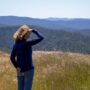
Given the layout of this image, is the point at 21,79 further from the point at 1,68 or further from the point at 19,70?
the point at 1,68

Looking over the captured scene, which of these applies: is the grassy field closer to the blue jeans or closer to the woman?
the blue jeans

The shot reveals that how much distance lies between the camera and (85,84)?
10.2 meters

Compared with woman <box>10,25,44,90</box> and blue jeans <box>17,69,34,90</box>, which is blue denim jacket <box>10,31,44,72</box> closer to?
woman <box>10,25,44,90</box>

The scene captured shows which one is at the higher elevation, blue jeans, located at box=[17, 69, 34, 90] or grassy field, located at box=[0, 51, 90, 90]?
blue jeans, located at box=[17, 69, 34, 90]

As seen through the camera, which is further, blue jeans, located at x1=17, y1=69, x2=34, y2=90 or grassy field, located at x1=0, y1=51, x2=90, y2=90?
grassy field, located at x1=0, y1=51, x2=90, y2=90

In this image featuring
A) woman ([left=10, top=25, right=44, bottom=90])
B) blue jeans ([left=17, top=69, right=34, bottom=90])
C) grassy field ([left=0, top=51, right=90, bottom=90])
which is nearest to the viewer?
woman ([left=10, top=25, right=44, bottom=90])

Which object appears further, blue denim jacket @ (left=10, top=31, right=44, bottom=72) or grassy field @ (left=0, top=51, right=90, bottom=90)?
grassy field @ (left=0, top=51, right=90, bottom=90)

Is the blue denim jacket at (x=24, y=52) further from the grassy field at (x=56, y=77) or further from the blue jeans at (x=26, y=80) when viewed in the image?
the grassy field at (x=56, y=77)

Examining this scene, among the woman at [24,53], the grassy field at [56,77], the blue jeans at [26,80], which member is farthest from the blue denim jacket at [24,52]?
the grassy field at [56,77]

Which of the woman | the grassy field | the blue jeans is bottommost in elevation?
the grassy field

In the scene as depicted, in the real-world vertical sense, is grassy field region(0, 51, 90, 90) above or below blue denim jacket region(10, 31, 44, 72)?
below

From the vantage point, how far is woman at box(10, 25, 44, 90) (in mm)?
7102

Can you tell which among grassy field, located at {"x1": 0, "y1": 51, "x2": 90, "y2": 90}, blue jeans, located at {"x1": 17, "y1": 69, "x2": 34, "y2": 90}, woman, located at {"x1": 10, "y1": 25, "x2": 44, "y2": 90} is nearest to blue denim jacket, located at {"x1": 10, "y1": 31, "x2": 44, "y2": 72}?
woman, located at {"x1": 10, "y1": 25, "x2": 44, "y2": 90}

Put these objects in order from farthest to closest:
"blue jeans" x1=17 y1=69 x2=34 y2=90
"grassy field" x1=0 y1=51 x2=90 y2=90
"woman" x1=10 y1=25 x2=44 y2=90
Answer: "grassy field" x1=0 y1=51 x2=90 y2=90
"blue jeans" x1=17 y1=69 x2=34 y2=90
"woman" x1=10 y1=25 x2=44 y2=90
